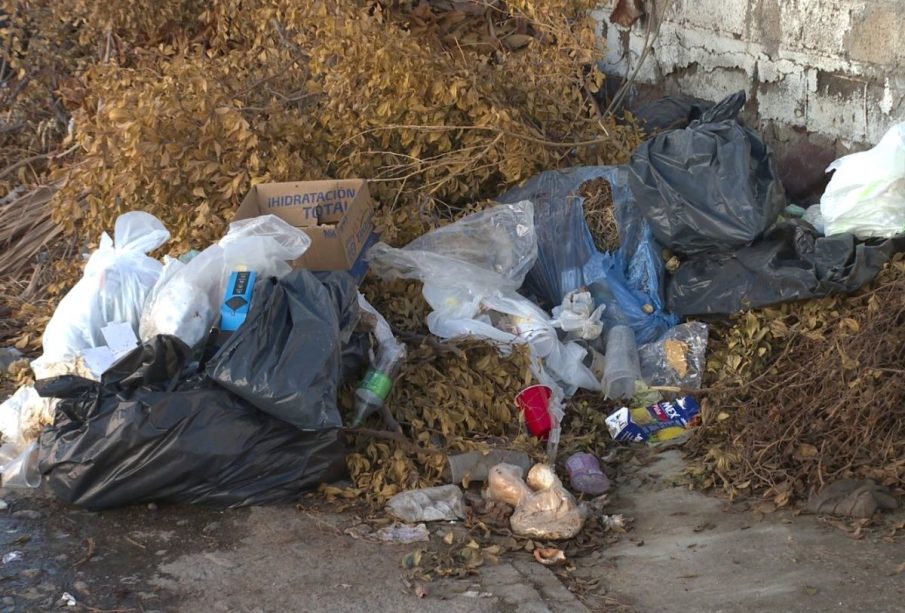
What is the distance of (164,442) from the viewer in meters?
3.35

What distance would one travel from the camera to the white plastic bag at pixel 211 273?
3.65 metres

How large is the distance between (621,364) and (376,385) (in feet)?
3.57

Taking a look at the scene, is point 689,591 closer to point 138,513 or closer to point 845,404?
point 845,404

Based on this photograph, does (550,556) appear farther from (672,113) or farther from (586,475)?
(672,113)

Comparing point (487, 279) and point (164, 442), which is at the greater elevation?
point (487, 279)

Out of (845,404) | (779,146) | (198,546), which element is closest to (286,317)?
(198,546)

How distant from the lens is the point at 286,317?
141 inches

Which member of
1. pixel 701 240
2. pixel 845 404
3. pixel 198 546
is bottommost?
pixel 198 546

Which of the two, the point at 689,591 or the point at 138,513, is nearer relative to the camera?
the point at 689,591

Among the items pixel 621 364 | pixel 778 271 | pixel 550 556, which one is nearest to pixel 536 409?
pixel 621 364

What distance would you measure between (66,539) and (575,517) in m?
1.61

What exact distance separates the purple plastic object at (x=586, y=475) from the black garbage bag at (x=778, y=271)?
97cm

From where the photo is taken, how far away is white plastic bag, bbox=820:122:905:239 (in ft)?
13.1

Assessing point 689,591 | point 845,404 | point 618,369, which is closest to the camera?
point 689,591
